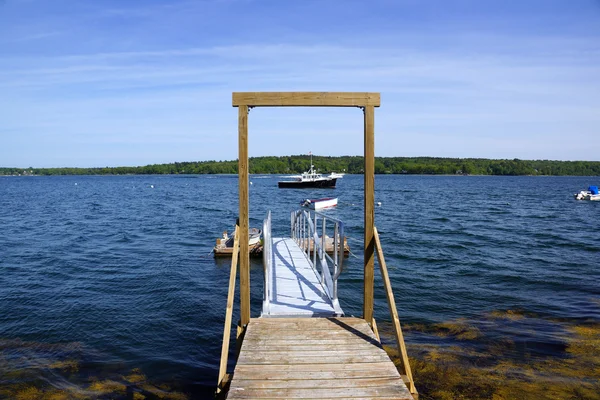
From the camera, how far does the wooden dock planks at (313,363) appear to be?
15.3 ft

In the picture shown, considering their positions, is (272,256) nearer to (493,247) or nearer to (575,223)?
(493,247)

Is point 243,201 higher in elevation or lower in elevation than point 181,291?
higher

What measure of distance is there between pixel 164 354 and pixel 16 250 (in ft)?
52.0

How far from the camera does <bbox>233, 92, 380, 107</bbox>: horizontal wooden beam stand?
20.4 ft

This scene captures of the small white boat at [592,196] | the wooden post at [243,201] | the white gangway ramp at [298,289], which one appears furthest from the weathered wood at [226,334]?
the small white boat at [592,196]

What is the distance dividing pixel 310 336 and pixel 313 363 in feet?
2.44

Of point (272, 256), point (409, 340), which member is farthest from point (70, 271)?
point (409, 340)

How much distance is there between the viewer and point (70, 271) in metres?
16.7

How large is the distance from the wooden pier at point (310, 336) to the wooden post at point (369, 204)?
0.05ft

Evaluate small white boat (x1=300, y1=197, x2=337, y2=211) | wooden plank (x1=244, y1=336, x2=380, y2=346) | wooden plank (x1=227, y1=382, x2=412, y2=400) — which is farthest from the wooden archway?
small white boat (x1=300, y1=197, x2=337, y2=211)

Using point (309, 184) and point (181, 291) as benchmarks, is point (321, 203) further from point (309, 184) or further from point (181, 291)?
point (309, 184)

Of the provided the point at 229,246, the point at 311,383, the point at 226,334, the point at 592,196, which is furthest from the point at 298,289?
the point at 592,196

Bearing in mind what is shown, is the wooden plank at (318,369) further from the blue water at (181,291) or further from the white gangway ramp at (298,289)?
the blue water at (181,291)

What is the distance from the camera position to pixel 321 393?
4.65 metres
